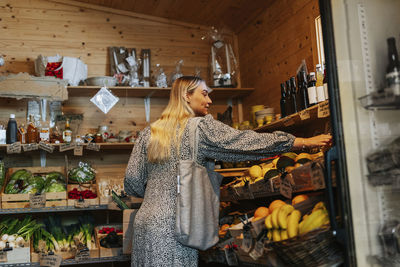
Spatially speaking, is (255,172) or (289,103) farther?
(289,103)

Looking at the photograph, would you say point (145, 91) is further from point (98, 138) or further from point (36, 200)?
point (36, 200)

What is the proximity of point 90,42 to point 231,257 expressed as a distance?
3.28 metres

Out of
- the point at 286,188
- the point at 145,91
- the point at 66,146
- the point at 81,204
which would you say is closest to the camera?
the point at 286,188

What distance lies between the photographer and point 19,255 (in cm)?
378

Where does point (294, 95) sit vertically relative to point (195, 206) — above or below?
above

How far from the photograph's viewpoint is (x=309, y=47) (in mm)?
3875

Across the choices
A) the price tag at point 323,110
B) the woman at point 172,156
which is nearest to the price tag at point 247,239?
the woman at point 172,156

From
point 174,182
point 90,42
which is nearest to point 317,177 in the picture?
point 174,182

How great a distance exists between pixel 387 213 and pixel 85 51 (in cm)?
404

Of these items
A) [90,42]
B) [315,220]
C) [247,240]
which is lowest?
[247,240]

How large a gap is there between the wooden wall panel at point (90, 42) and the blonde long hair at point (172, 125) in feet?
7.33

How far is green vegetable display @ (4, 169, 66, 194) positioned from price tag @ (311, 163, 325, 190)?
2773 millimetres

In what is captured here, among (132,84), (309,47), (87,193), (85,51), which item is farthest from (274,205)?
(85,51)

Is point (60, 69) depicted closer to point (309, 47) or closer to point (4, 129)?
point (4, 129)
